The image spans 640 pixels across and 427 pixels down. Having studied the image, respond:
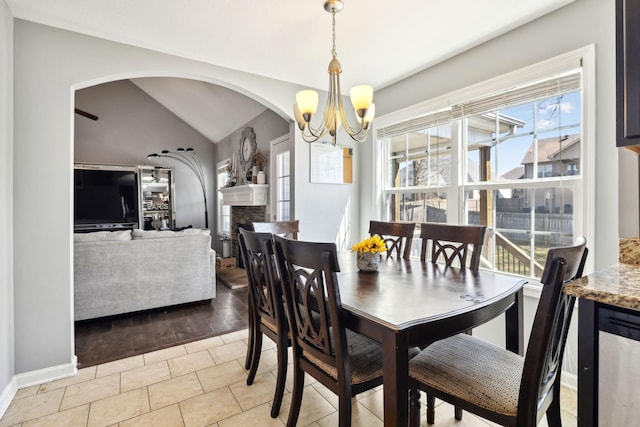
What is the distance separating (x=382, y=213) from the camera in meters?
3.58

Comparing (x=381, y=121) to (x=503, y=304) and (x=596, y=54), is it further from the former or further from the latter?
(x=503, y=304)

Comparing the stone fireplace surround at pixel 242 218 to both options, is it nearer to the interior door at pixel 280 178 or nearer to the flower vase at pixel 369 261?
the interior door at pixel 280 178

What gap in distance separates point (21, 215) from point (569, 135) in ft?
12.1

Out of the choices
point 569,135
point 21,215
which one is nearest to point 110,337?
point 21,215

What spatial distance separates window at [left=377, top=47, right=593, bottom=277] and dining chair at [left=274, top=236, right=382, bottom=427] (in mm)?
1564

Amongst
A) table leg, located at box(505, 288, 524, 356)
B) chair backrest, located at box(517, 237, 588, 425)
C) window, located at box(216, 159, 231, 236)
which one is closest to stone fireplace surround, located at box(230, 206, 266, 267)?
window, located at box(216, 159, 231, 236)

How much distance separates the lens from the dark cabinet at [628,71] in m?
1.07

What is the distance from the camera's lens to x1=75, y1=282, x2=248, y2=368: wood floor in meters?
2.59

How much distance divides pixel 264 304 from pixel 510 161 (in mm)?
2098

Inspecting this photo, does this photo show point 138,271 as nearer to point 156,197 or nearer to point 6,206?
point 6,206

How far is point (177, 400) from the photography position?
1.94 m

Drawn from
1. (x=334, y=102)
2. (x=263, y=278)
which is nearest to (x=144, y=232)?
(x=263, y=278)

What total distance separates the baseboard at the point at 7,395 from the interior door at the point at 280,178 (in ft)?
9.41

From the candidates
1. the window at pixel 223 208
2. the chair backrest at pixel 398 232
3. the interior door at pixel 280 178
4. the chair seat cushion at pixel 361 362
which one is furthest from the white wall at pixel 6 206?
the window at pixel 223 208
